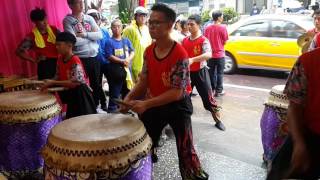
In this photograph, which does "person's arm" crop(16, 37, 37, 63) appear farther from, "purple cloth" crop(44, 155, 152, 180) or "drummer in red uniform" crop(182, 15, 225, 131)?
"purple cloth" crop(44, 155, 152, 180)

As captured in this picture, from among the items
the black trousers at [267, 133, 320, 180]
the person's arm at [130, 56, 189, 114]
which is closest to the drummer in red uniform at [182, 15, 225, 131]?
the person's arm at [130, 56, 189, 114]

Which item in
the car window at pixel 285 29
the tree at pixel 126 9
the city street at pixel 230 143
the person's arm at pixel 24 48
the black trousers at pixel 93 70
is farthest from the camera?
the tree at pixel 126 9

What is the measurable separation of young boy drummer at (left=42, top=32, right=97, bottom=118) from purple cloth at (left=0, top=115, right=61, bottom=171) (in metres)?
0.42

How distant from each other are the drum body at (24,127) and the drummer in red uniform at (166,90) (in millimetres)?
706

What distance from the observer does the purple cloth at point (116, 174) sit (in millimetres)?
1813

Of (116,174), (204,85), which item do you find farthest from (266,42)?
(116,174)

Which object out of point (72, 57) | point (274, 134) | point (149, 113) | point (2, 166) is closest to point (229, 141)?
point (274, 134)

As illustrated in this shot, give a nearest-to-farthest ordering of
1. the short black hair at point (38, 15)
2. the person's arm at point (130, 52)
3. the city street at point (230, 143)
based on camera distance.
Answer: the city street at point (230, 143), the short black hair at point (38, 15), the person's arm at point (130, 52)

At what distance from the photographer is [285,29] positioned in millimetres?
7559

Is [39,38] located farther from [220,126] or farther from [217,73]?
[217,73]

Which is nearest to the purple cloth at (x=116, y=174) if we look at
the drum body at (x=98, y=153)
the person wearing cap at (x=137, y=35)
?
the drum body at (x=98, y=153)

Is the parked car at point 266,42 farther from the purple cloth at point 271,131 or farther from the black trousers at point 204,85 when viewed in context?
the purple cloth at point 271,131

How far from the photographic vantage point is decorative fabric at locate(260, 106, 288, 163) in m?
2.93

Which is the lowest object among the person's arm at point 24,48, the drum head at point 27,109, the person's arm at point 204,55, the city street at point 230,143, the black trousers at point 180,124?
the city street at point 230,143
